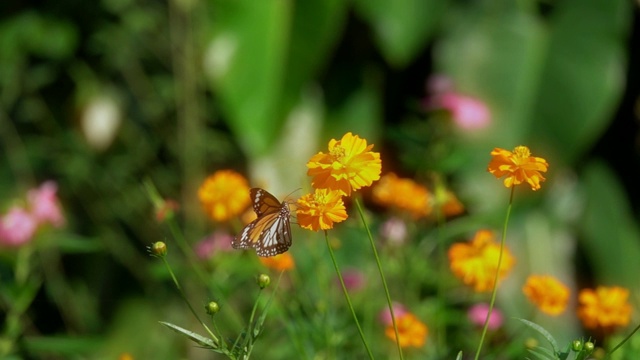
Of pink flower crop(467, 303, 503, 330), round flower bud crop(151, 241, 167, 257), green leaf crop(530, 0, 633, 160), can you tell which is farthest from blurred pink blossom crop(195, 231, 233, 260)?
green leaf crop(530, 0, 633, 160)

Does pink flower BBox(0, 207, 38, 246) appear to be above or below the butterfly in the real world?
below

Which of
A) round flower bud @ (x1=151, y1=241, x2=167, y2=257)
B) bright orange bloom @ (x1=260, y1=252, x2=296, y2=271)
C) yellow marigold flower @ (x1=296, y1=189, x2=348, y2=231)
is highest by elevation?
yellow marigold flower @ (x1=296, y1=189, x2=348, y2=231)

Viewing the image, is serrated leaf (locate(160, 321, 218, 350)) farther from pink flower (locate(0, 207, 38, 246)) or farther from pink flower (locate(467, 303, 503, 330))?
pink flower (locate(0, 207, 38, 246))

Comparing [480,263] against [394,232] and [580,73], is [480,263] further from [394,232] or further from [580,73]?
[580,73]

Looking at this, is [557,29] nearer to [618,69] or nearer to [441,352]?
[618,69]

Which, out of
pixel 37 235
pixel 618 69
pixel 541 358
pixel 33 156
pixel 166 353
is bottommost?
pixel 166 353

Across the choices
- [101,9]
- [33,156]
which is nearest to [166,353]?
[33,156]
